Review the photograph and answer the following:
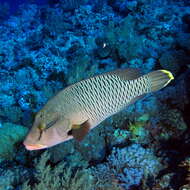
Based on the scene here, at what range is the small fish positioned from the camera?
2.11 meters

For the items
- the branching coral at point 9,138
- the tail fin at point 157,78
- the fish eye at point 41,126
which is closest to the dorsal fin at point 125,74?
the tail fin at point 157,78

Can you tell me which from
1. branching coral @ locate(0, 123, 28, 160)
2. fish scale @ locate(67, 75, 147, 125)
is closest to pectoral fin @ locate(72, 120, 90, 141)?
fish scale @ locate(67, 75, 147, 125)

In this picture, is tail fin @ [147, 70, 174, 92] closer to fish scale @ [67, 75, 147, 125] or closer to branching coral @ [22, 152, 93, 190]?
fish scale @ [67, 75, 147, 125]

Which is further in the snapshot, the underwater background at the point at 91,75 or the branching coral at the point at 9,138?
the branching coral at the point at 9,138

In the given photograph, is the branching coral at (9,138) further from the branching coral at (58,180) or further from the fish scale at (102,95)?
the fish scale at (102,95)

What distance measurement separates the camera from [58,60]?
8.66 metres

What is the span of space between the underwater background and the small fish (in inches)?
56.2

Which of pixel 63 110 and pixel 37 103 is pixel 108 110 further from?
pixel 37 103

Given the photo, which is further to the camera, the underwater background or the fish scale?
the underwater background

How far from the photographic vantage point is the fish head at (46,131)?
2082mm

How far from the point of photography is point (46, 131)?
2.10m

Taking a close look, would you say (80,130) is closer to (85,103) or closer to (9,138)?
(85,103)

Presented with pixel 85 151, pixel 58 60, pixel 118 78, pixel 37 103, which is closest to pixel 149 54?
pixel 58 60

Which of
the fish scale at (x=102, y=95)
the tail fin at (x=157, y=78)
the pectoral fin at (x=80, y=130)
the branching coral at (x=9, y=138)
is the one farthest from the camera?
the branching coral at (x=9, y=138)
